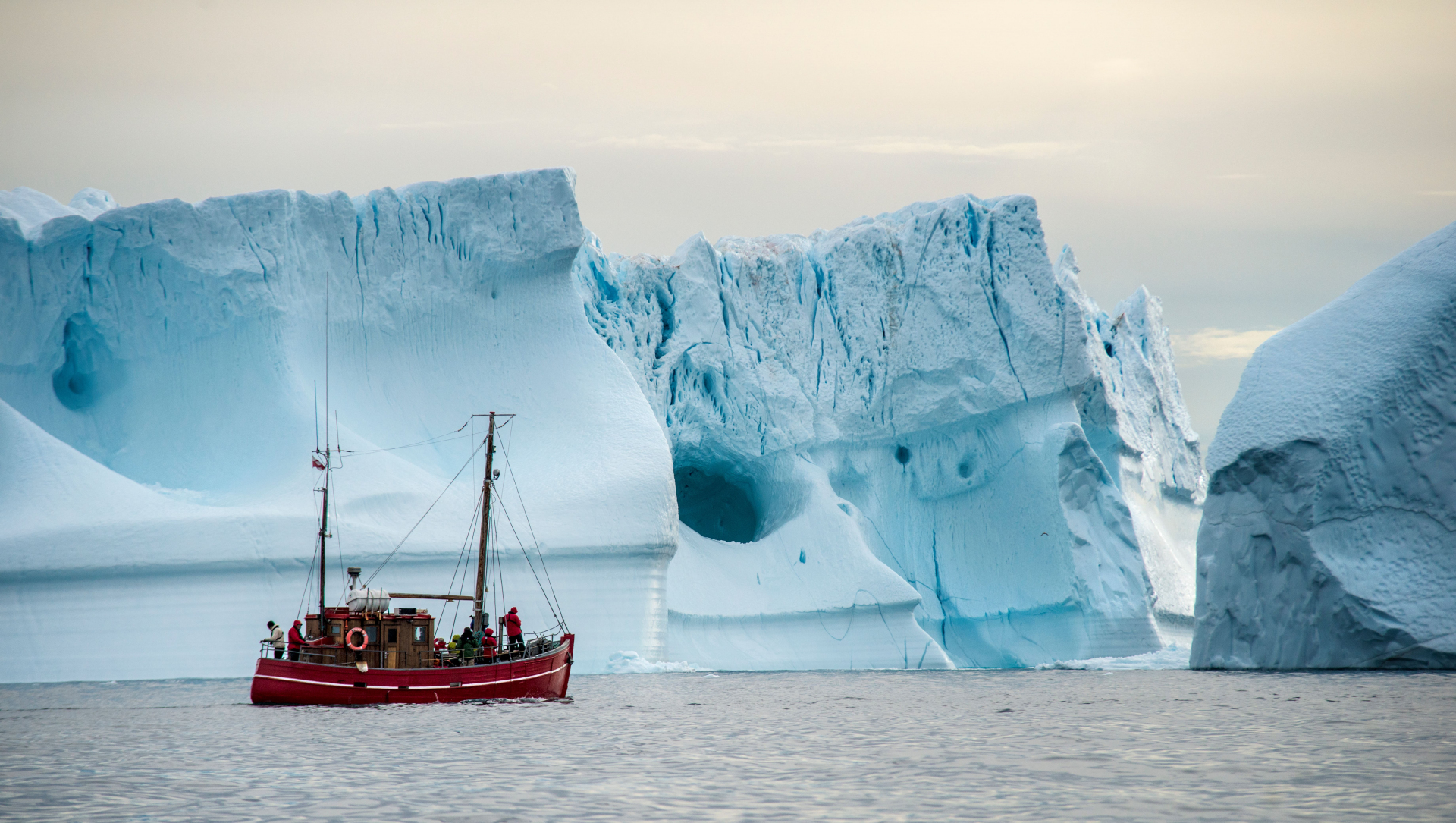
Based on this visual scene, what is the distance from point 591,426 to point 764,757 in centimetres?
1497

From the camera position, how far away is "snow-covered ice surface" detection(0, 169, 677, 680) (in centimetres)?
2045

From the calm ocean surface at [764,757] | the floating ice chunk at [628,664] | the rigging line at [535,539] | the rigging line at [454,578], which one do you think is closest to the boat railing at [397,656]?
the calm ocean surface at [764,757]

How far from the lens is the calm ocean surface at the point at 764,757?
23.5 feet

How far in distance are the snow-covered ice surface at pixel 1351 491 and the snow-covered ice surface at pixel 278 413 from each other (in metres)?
8.94

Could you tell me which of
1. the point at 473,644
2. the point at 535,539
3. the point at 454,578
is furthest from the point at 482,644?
the point at 535,539

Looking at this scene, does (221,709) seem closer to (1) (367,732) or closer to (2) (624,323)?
(1) (367,732)

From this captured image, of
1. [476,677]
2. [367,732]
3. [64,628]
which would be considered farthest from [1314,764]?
[64,628]

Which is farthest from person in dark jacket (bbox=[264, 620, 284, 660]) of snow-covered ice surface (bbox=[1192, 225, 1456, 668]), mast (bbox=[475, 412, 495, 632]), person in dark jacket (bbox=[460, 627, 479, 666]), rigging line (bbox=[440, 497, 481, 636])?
snow-covered ice surface (bbox=[1192, 225, 1456, 668])

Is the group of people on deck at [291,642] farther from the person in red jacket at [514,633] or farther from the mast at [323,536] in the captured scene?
the person in red jacket at [514,633]

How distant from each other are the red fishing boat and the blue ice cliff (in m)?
4.27

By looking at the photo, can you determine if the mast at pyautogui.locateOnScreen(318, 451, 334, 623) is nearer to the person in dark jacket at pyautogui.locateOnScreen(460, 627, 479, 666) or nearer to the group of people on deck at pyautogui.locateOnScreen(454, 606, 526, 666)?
the group of people on deck at pyautogui.locateOnScreen(454, 606, 526, 666)

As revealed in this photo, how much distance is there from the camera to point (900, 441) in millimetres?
29859

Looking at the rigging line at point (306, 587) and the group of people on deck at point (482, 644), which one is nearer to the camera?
the group of people on deck at point (482, 644)

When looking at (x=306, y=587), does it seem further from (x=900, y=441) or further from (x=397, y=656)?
(x=900, y=441)
